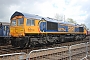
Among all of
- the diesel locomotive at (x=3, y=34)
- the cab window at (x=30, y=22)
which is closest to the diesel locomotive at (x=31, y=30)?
the cab window at (x=30, y=22)

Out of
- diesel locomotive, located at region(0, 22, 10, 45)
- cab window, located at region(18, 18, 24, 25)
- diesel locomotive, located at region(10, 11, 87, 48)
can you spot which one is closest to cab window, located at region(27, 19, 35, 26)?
diesel locomotive, located at region(10, 11, 87, 48)

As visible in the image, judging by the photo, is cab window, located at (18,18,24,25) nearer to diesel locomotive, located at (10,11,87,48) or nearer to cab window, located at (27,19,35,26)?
diesel locomotive, located at (10,11,87,48)

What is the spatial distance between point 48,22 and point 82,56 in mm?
9258

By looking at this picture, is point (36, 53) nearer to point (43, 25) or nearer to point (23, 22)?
point (23, 22)

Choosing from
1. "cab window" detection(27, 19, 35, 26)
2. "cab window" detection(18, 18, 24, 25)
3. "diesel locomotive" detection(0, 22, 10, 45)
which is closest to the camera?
"cab window" detection(18, 18, 24, 25)

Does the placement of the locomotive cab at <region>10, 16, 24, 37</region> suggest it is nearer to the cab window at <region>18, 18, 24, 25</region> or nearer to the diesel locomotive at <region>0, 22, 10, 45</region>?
the cab window at <region>18, 18, 24, 25</region>

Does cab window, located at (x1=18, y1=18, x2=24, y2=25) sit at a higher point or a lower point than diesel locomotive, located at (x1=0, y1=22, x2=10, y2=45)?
higher

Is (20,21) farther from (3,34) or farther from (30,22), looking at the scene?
(3,34)

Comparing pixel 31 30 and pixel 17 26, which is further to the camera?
pixel 31 30

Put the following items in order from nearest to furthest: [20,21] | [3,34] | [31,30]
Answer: [20,21] < [31,30] < [3,34]

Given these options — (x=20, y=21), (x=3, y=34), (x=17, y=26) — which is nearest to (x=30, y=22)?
(x=20, y=21)

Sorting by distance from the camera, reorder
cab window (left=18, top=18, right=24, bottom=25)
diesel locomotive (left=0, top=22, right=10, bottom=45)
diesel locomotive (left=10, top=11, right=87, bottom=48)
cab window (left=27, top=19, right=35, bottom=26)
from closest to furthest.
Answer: diesel locomotive (left=10, top=11, right=87, bottom=48)
cab window (left=18, top=18, right=24, bottom=25)
cab window (left=27, top=19, right=35, bottom=26)
diesel locomotive (left=0, top=22, right=10, bottom=45)

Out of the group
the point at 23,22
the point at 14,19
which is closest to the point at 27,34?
the point at 23,22

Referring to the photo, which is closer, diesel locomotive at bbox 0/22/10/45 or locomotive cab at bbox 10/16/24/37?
locomotive cab at bbox 10/16/24/37
